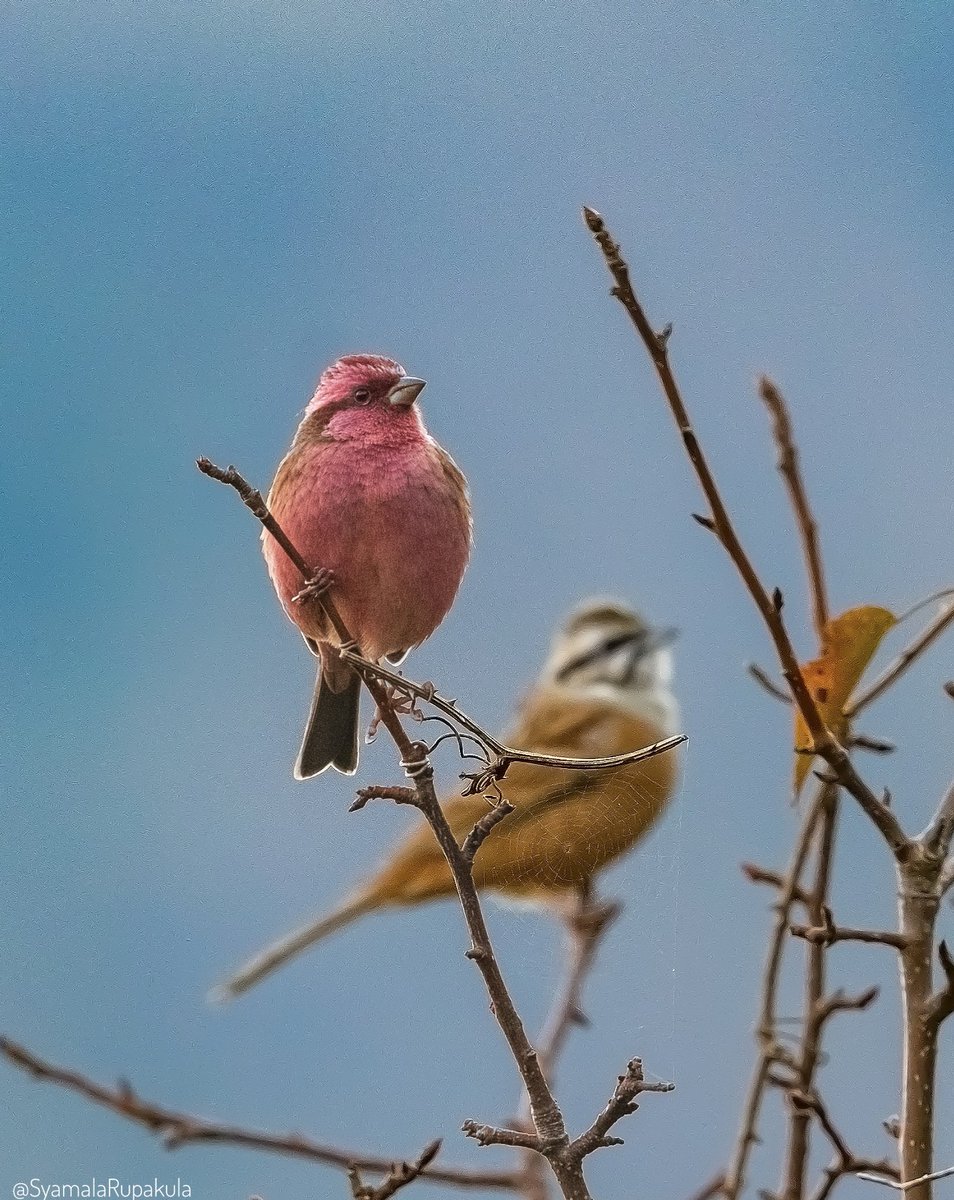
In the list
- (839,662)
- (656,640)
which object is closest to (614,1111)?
(839,662)

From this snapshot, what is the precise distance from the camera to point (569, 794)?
163 cm

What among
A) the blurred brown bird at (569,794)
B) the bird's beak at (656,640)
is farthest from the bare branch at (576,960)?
the bird's beak at (656,640)

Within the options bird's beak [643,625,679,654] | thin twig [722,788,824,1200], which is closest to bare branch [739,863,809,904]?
thin twig [722,788,824,1200]

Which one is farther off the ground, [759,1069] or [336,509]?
[336,509]

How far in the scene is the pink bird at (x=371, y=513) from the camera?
156 cm

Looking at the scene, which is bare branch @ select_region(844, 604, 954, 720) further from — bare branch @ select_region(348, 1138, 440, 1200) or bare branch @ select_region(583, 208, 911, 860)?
bare branch @ select_region(348, 1138, 440, 1200)

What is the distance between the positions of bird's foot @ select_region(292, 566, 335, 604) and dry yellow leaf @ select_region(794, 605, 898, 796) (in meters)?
0.55

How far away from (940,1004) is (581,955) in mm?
1001

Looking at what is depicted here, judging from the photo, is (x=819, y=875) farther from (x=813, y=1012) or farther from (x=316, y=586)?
(x=316, y=586)

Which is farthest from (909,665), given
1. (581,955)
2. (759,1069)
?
(581,955)

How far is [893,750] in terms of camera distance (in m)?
1.76

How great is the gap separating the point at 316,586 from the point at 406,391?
25 centimetres

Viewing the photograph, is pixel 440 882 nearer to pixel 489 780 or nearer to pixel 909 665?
pixel 909 665

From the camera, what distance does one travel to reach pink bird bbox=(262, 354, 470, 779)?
156 centimetres
